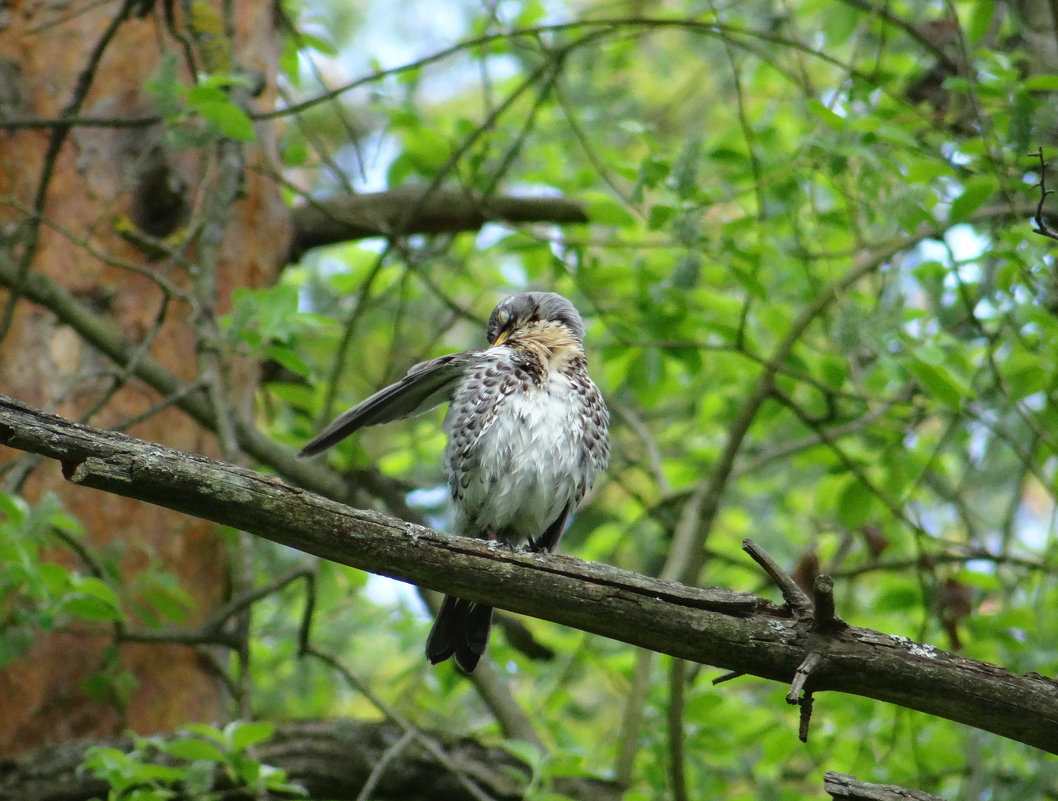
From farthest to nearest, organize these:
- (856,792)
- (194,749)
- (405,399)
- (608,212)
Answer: (608,212), (405,399), (194,749), (856,792)

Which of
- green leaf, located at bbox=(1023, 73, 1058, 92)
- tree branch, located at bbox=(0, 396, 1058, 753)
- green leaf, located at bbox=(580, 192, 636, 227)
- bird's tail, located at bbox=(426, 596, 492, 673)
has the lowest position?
tree branch, located at bbox=(0, 396, 1058, 753)

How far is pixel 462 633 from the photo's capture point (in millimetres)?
3295

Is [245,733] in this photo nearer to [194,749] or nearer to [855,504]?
[194,749]

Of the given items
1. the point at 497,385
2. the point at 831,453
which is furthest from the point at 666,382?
the point at 497,385

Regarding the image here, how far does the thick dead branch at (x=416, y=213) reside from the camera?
4328mm

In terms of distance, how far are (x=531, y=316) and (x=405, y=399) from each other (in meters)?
0.72

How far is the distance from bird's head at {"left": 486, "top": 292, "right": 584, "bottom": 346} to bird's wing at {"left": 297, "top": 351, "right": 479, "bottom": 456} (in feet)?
1.35

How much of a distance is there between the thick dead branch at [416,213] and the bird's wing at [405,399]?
0.95 meters

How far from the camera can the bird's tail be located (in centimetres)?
327

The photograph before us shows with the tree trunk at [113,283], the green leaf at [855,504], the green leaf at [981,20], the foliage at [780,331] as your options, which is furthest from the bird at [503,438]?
the green leaf at [981,20]

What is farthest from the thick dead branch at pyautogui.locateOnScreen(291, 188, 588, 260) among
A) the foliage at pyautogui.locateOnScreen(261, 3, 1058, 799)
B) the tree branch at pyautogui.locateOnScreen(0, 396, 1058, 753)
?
the tree branch at pyautogui.locateOnScreen(0, 396, 1058, 753)

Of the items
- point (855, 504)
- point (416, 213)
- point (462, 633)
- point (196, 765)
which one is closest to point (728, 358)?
point (855, 504)

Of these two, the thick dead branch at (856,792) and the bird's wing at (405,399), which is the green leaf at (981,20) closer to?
the bird's wing at (405,399)

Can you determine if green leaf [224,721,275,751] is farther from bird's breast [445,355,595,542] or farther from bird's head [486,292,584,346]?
bird's head [486,292,584,346]
